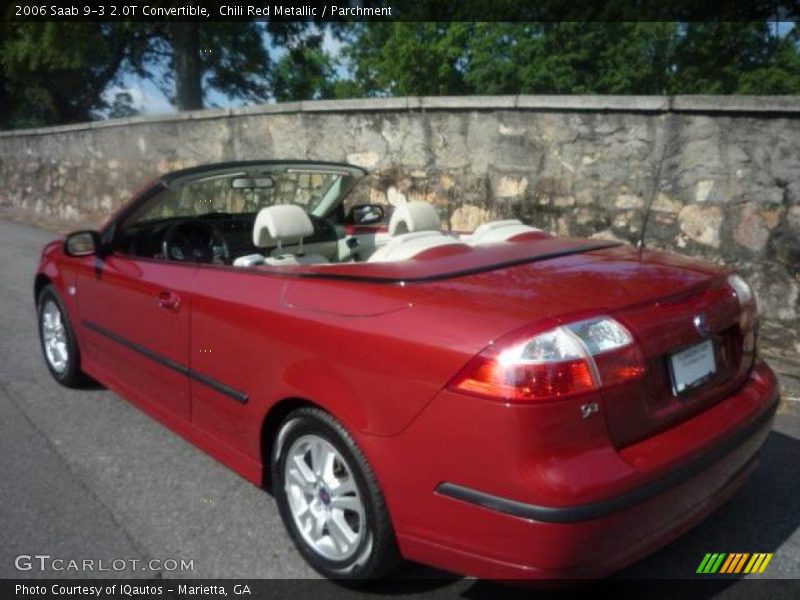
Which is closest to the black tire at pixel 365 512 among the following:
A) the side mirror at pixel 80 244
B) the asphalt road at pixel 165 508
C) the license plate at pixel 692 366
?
the asphalt road at pixel 165 508

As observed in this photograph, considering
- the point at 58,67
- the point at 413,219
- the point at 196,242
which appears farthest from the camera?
the point at 58,67

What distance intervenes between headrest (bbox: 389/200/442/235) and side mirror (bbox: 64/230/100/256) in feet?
5.77

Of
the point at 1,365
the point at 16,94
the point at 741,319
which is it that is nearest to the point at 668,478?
the point at 741,319

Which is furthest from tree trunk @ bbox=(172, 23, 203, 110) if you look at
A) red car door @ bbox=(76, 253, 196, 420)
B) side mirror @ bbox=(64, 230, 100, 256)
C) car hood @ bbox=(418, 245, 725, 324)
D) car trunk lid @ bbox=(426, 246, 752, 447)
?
car trunk lid @ bbox=(426, 246, 752, 447)

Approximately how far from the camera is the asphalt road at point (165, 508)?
2.64m

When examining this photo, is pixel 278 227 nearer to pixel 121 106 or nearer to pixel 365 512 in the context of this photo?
pixel 365 512

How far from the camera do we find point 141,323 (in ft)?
11.5

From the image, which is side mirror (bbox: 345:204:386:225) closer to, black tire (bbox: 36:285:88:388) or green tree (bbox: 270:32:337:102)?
black tire (bbox: 36:285:88:388)

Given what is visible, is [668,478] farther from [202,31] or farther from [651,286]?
[202,31]

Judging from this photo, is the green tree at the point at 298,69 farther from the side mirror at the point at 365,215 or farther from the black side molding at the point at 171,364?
the black side molding at the point at 171,364

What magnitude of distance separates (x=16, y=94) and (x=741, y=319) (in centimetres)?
3096

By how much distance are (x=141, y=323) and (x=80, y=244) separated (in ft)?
3.13

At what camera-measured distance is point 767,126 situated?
16.5ft

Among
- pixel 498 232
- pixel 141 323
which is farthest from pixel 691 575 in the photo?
pixel 141 323
